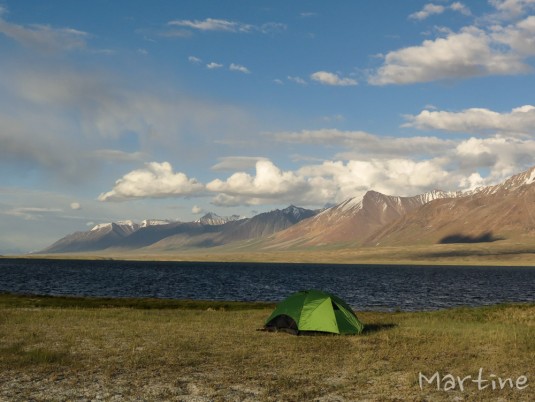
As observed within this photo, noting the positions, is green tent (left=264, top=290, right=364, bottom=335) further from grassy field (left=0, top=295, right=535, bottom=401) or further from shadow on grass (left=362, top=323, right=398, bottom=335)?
grassy field (left=0, top=295, right=535, bottom=401)

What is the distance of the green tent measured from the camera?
33812 mm

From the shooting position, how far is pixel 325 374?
877 inches

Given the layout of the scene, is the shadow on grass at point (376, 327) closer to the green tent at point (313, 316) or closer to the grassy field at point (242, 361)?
the grassy field at point (242, 361)

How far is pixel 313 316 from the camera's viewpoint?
34.2 metres

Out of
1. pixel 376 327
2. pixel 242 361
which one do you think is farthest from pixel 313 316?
pixel 242 361

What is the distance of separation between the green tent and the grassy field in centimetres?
107

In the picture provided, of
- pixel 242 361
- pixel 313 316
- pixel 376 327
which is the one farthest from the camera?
pixel 376 327

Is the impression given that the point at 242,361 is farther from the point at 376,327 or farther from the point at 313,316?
the point at 376,327

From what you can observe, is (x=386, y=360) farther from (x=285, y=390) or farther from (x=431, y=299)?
(x=431, y=299)

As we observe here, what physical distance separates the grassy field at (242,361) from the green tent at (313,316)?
3.51 feet

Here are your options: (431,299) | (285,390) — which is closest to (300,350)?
(285,390)

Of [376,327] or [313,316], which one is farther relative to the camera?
[376,327]

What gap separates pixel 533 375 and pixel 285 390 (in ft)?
34.1

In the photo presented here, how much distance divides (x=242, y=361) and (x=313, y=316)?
10.4m
